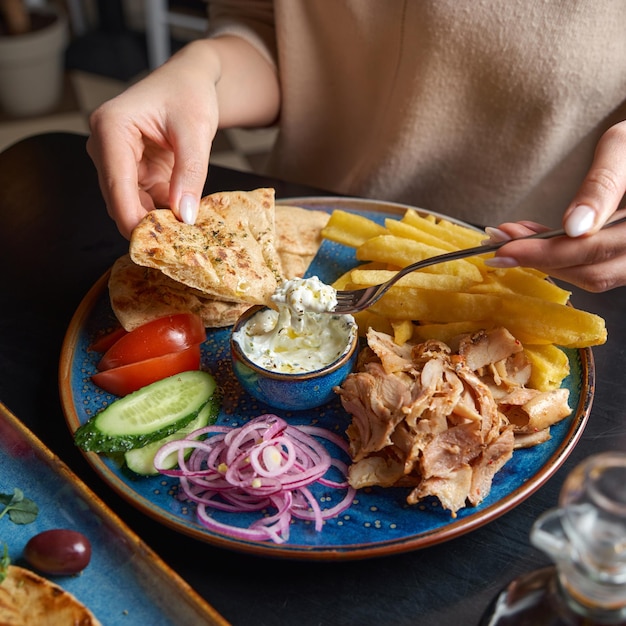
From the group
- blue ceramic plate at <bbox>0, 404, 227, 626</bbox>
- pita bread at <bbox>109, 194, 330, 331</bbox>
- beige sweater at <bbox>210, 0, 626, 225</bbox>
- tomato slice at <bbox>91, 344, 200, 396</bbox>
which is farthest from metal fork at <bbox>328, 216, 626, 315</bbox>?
beige sweater at <bbox>210, 0, 626, 225</bbox>

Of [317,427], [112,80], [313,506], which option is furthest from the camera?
[112,80]

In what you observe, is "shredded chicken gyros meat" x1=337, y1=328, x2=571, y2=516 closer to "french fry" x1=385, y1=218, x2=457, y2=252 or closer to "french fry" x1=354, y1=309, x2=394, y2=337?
"french fry" x1=354, y1=309, x2=394, y2=337

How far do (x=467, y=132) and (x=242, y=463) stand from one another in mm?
1892

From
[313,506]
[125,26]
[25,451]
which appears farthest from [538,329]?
[125,26]

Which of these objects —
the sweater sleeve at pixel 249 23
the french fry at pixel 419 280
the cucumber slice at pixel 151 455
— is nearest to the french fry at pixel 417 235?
the french fry at pixel 419 280

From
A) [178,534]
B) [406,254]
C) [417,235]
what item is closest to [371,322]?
[406,254]

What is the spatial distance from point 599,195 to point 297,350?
3.15 feet

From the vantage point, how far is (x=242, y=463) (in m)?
1.90

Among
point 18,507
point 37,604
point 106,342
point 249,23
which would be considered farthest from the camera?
point 249,23

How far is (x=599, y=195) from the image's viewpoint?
76.9 inches

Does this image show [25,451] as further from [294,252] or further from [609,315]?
[609,315]

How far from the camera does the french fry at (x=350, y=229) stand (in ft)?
8.94

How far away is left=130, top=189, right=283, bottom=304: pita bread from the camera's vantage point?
220 centimetres

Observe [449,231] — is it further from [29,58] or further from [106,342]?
[29,58]
